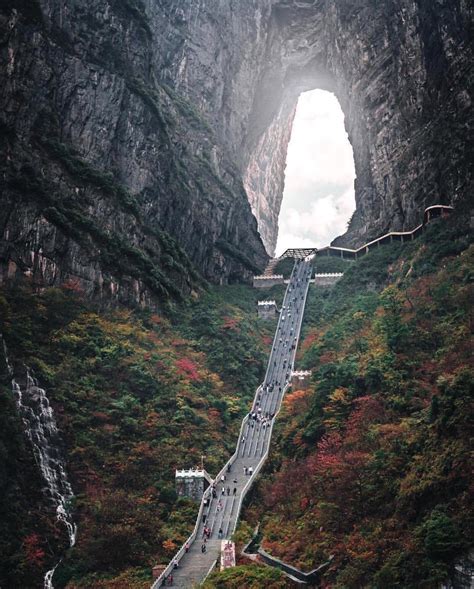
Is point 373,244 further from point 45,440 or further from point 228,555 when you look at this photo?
point 228,555

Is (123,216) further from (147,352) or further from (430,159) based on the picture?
(430,159)

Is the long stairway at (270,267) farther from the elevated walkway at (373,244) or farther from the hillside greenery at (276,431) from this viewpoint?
the hillside greenery at (276,431)

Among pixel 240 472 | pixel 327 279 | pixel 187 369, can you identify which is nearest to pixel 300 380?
pixel 187 369

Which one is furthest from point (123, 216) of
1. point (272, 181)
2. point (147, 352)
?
point (272, 181)

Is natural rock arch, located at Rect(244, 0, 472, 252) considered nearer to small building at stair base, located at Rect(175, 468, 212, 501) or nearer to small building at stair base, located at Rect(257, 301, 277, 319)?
small building at stair base, located at Rect(257, 301, 277, 319)

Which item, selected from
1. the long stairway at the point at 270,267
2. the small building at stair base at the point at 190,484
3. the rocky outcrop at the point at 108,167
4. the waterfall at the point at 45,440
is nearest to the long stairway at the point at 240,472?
the small building at stair base at the point at 190,484

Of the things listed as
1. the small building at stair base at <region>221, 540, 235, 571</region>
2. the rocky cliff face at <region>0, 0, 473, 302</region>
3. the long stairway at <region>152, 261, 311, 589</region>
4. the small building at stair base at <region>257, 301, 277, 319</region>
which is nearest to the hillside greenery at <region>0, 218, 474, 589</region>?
the long stairway at <region>152, 261, 311, 589</region>

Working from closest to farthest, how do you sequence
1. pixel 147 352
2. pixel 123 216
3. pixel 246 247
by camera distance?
pixel 147 352, pixel 123 216, pixel 246 247
